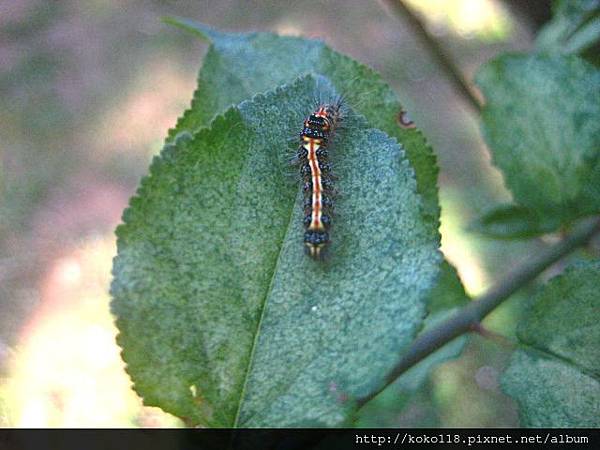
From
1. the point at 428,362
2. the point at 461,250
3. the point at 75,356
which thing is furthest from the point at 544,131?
the point at 75,356

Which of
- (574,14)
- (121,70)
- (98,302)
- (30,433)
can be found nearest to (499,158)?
(574,14)

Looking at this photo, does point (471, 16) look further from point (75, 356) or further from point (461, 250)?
point (75, 356)

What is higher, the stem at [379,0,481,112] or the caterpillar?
the stem at [379,0,481,112]

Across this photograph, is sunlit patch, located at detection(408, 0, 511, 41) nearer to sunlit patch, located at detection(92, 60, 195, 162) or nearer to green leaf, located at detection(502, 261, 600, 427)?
sunlit patch, located at detection(92, 60, 195, 162)

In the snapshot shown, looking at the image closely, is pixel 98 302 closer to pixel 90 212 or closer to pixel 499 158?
pixel 90 212

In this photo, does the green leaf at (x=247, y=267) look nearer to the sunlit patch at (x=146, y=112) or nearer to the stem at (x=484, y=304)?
the stem at (x=484, y=304)

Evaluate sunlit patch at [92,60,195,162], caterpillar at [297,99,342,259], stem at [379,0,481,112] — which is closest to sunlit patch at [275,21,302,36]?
sunlit patch at [92,60,195,162]

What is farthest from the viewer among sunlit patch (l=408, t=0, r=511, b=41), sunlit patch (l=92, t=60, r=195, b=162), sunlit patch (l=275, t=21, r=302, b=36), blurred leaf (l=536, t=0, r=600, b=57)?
sunlit patch (l=275, t=21, r=302, b=36)
